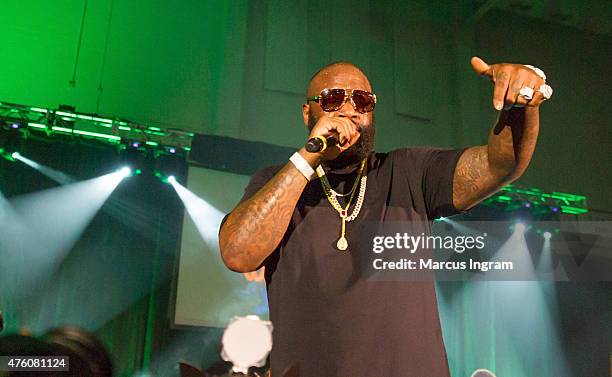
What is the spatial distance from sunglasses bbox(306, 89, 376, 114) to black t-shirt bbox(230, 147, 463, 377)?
165mm

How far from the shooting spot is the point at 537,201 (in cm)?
666

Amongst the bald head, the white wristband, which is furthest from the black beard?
the white wristband

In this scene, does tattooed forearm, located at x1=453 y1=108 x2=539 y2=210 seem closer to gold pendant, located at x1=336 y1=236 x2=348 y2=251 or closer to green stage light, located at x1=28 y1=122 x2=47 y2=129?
gold pendant, located at x1=336 y1=236 x2=348 y2=251

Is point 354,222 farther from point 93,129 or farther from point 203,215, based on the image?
point 93,129

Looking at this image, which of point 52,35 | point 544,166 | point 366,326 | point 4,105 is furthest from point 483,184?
point 544,166

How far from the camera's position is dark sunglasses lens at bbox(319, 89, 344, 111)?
5.38 ft

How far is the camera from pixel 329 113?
164 cm

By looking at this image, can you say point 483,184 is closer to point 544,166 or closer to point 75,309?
point 75,309

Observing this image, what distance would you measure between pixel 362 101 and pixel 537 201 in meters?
5.66

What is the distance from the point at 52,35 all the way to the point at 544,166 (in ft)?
20.7

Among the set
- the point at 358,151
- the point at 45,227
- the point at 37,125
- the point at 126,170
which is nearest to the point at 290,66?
the point at 126,170

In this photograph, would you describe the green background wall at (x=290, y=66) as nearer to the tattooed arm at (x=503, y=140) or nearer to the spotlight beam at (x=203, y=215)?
the spotlight beam at (x=203, y=215)

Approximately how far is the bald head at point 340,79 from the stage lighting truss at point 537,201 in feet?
17.4

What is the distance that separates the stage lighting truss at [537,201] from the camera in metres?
6.62
